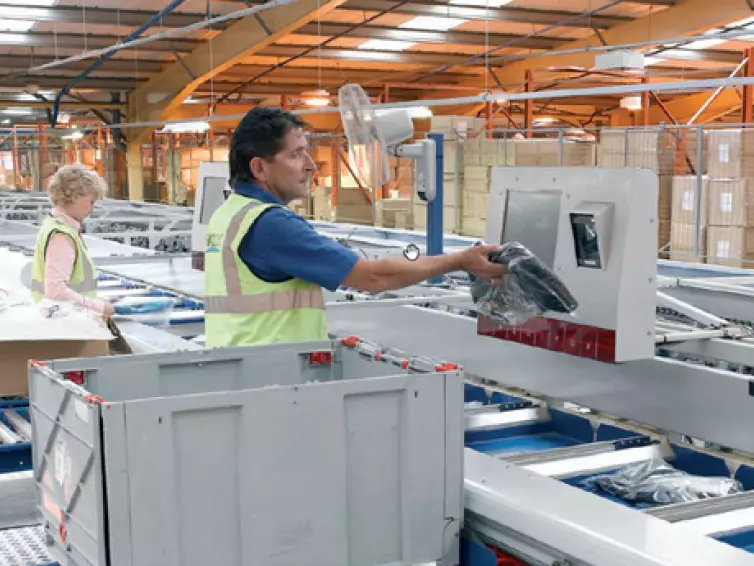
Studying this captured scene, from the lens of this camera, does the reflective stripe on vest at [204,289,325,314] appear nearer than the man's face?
Yes

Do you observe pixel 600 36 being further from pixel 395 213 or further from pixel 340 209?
pixel 340 209

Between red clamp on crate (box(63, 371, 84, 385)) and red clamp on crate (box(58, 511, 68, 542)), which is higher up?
red clamp on crate (box(63, 371, 84, 385))

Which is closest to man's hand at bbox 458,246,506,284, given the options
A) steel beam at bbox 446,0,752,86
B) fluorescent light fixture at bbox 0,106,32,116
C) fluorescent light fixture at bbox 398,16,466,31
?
steel beam at bbox 446,0,752,86

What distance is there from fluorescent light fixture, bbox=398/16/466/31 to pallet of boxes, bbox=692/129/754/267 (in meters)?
5.99

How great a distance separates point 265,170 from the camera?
2.43 meters

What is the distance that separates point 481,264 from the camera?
227 centimetres

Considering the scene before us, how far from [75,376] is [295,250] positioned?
541 millimetres

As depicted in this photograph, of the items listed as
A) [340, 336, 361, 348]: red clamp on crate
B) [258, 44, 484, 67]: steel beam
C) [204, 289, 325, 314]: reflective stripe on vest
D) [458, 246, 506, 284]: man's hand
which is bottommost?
[340, 336, 361, 348]: red clamp on crate

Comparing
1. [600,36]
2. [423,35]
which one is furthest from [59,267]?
[423,35]

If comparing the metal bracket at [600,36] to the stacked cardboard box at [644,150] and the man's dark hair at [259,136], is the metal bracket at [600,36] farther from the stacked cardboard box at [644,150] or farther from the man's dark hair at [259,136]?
the man's dark hair at [259,136]

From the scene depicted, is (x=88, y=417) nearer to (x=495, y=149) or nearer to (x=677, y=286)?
(x=677, y=286)

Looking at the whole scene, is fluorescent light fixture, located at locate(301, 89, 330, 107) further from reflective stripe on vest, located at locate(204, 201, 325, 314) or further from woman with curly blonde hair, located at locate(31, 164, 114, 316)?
reflective stripe on vest, located at locate(204, 201, 325, 314)

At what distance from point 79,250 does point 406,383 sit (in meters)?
2.31

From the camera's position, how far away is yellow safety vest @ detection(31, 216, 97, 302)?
3.61 metres
